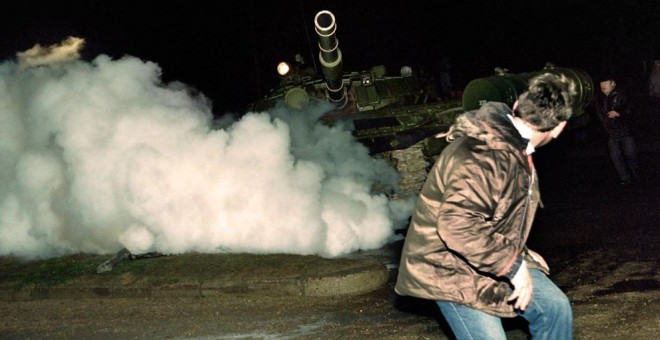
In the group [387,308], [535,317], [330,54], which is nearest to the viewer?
[535,317]

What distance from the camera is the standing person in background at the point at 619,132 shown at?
10508 mm

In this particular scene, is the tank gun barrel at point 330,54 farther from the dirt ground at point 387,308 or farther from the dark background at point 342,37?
the dark background at point 342,37

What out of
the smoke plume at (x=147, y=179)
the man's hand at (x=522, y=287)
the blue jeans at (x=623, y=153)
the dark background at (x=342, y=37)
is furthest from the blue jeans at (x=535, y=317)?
the dark background at (x=342, y=37)

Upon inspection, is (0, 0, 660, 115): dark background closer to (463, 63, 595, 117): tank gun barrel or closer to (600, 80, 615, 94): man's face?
(463, 63, 595, 117): tank gun barrel

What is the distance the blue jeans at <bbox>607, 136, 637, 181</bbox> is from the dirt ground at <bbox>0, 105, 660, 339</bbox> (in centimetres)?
183

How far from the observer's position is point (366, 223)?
342 inches

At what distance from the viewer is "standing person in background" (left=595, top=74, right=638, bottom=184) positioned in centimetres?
1051

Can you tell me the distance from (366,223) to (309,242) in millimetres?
970

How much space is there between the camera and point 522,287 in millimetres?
2756

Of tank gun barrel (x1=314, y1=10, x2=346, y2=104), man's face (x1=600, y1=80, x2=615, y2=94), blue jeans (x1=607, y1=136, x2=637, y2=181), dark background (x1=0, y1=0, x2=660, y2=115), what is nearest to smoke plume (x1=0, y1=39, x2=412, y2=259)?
tank gun barrel (x1=314, y1=10, x2=346, y2=104)

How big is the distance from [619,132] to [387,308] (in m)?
6.42

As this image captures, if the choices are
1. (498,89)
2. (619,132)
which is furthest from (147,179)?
(619,132)

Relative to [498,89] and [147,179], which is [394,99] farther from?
[147,179]

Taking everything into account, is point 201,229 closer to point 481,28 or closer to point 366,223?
point 366,223
